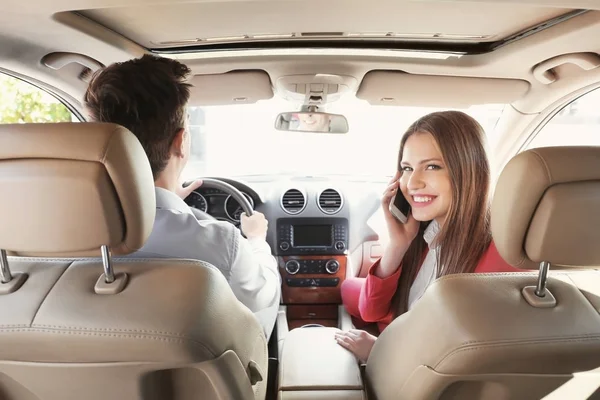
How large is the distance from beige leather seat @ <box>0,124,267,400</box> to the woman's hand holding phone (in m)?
1.15

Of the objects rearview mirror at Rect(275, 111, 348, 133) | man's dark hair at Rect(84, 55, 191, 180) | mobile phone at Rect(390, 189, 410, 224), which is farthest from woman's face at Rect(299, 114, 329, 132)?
man's dark hair at Rect(84, 55, 191, 180)

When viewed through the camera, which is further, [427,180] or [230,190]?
[230,190]

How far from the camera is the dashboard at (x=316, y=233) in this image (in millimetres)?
3674

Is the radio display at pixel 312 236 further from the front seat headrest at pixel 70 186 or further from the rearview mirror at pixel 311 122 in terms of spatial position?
the front seat headrest at pixel 70 186

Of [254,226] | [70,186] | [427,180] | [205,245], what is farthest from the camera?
[254,226]

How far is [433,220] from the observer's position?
7.63 feet

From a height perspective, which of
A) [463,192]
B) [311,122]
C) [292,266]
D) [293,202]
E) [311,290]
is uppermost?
[311,122]

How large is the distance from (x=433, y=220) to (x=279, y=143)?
2.67m

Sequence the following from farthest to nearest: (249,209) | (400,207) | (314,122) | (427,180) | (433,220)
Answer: (314,122) < (249,209) < (400,207) < (433,220) < (427,180)

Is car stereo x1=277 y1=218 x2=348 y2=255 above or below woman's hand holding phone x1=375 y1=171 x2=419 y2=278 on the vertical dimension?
below

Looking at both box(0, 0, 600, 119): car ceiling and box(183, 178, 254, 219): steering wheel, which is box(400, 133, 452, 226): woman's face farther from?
box(183, 178, 254, 219): steering wheel

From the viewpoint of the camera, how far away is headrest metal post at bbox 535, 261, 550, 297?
4.36 ft

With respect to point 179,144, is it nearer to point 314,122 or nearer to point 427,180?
point 427,180

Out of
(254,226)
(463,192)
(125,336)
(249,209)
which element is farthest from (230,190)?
(125,336)
